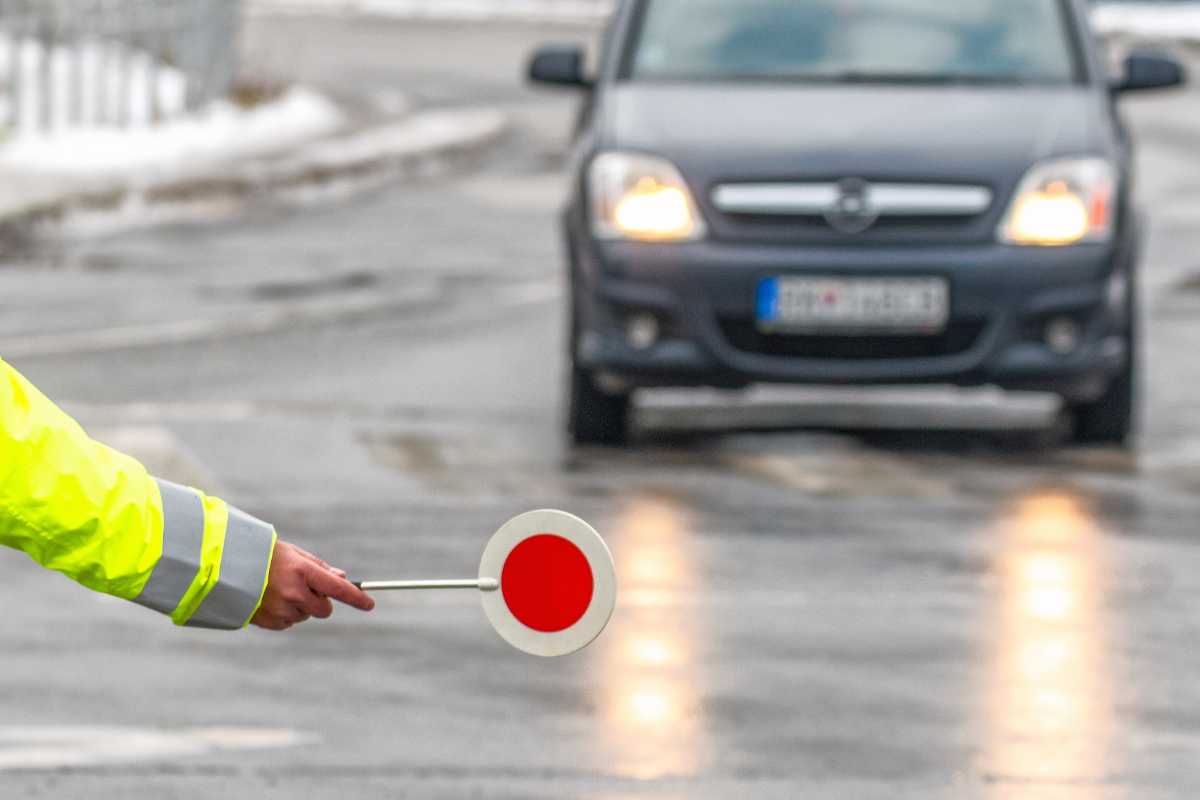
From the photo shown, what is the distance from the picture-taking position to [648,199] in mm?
10852

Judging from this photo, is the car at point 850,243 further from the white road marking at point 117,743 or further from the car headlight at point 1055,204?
the white road marking at point 117,743

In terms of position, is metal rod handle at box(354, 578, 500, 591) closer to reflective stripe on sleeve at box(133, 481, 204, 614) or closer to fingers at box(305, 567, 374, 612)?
fingers at box(305, 567, 374, 612)

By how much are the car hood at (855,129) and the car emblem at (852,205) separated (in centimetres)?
4

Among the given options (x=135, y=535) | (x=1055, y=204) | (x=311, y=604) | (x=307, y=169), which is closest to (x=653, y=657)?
(x=311, y=604)

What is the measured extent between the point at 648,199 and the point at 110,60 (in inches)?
638

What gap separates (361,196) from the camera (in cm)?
2319

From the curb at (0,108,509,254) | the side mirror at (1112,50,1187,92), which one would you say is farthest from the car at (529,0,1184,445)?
the curb at (0,108,509,254)

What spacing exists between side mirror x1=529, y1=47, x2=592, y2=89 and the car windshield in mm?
295

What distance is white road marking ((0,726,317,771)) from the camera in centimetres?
629

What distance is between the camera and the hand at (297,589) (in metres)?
4.05

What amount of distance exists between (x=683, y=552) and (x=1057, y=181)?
7.92 feet

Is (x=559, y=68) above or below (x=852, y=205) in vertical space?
below

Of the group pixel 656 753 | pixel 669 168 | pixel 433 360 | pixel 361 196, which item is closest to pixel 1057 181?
pixel 669 168

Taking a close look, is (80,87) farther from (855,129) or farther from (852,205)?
(852,205)
